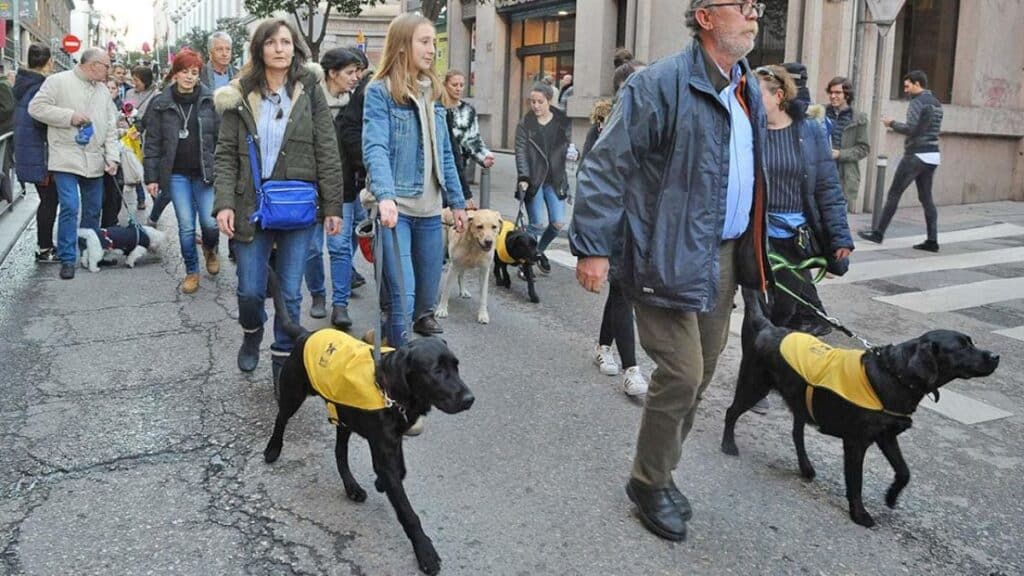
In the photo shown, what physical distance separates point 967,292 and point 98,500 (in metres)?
7.55

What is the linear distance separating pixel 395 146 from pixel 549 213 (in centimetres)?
410

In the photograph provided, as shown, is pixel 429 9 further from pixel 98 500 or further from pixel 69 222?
pixel 98 500

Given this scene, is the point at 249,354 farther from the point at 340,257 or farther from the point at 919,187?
the point at 919,187

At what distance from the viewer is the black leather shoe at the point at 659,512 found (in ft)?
11.2

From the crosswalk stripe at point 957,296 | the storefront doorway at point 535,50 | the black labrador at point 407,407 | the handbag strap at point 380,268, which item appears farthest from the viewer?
the storefront doorway at point 535,50

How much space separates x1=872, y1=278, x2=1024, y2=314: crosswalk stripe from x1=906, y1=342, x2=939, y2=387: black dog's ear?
457 cm

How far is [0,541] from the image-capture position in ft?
10.8

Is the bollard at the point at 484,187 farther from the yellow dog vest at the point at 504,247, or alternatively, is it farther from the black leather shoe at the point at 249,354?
the black leather shoe at the point at 249,354

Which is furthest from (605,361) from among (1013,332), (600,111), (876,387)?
(1013,332)

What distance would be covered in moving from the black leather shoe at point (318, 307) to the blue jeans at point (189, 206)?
52.0 inches

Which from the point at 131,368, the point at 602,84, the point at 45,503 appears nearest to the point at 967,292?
the point at 131,368

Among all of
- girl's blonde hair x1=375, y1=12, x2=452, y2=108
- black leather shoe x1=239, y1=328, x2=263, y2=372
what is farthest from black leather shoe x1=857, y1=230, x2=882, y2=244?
black leather shoe x1=239, y1=328, x2=263, y2=372

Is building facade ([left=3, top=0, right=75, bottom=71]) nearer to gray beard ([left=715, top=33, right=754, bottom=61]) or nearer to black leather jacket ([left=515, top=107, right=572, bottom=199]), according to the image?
black leather jacket ([left=515, top=107, right=572, bottom=199])

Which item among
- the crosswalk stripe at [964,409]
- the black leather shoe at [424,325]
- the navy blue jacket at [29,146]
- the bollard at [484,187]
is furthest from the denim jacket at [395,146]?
the bollard at [484,187]
